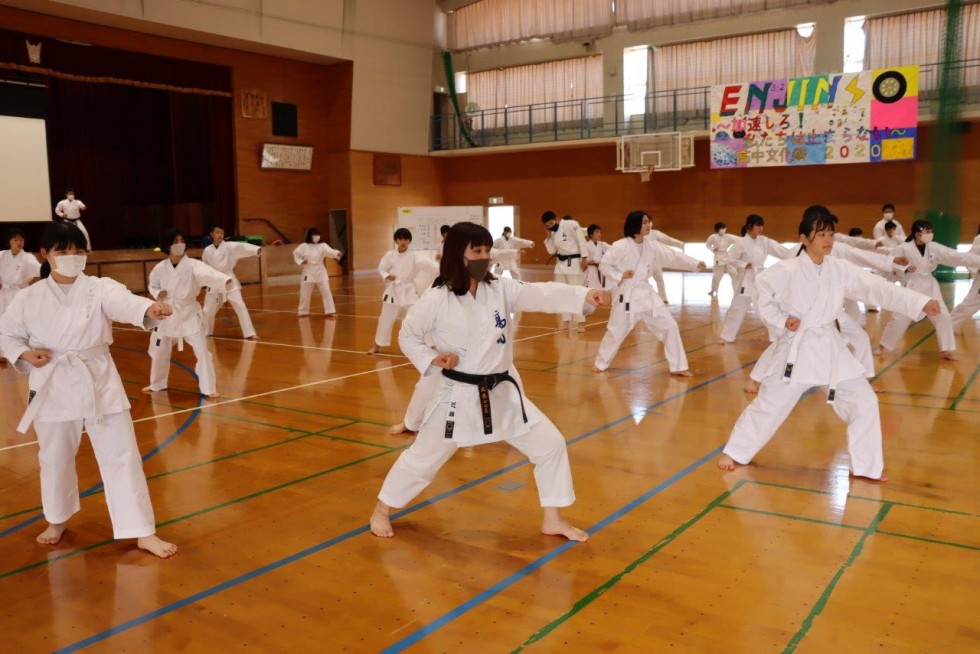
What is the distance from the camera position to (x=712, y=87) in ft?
69.2

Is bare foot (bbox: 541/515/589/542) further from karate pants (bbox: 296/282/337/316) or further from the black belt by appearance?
karate pants (bbox: 296/282/337/316)

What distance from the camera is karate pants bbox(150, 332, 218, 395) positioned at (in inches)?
311

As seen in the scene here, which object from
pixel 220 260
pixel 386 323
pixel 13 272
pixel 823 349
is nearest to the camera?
pixel 823 349

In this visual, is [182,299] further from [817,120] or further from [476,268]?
[817,120]

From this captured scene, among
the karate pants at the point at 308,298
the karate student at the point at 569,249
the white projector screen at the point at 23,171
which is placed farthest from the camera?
the white projector screen at the point at 23,171

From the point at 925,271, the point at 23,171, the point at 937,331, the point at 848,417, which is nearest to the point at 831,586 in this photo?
the point at 848,417

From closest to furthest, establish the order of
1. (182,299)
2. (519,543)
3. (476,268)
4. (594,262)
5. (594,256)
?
(476,268) → (519,543) → (182,299) → (594,262) → (594,256)

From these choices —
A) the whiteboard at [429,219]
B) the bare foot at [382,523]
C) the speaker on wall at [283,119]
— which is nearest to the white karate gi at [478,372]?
the bare foot at [382,523]

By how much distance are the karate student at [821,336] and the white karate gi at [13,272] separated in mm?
9654

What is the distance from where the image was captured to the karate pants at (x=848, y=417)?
16.5ft

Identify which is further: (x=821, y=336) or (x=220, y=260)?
(x=220, y=260)

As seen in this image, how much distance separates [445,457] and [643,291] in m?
4.86

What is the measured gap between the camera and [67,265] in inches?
162

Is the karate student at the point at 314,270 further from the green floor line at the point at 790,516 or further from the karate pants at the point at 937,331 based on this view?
the green floor line at the point at 790,516
